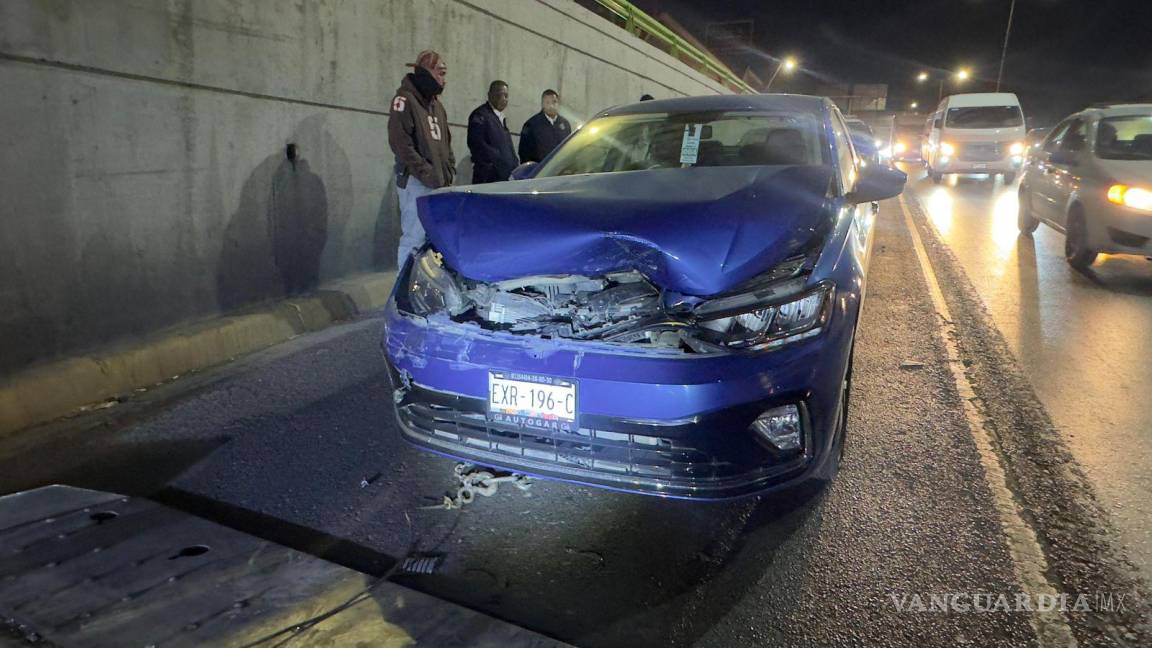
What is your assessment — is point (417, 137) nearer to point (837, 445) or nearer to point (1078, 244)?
point (837, 445)

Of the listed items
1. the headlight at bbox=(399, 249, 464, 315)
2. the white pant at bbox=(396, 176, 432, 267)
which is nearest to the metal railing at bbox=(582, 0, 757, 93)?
the white pant at bbox=(396, 176, 432, 267)

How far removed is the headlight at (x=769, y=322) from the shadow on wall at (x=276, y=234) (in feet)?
12.6

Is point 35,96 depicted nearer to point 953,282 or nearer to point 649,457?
point 649,457

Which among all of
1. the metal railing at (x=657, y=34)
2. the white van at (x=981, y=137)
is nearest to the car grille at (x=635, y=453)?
the metal railing at (x=657, y=34)

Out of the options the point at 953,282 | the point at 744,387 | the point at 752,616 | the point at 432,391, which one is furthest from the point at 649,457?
the point at 953,282

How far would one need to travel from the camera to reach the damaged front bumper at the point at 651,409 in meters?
2.24

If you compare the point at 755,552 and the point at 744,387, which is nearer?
the point at 744,387

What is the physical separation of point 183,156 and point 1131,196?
25.4ft

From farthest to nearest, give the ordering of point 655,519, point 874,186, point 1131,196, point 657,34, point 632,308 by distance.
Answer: point 657,34
point 1131,196
point 874,186
point 655,519
point 632,308

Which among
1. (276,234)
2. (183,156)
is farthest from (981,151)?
(183,156)

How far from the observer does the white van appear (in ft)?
57.8

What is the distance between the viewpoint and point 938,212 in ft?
42.0

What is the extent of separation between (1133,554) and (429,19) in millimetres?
6909

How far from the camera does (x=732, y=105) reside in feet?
14.2
